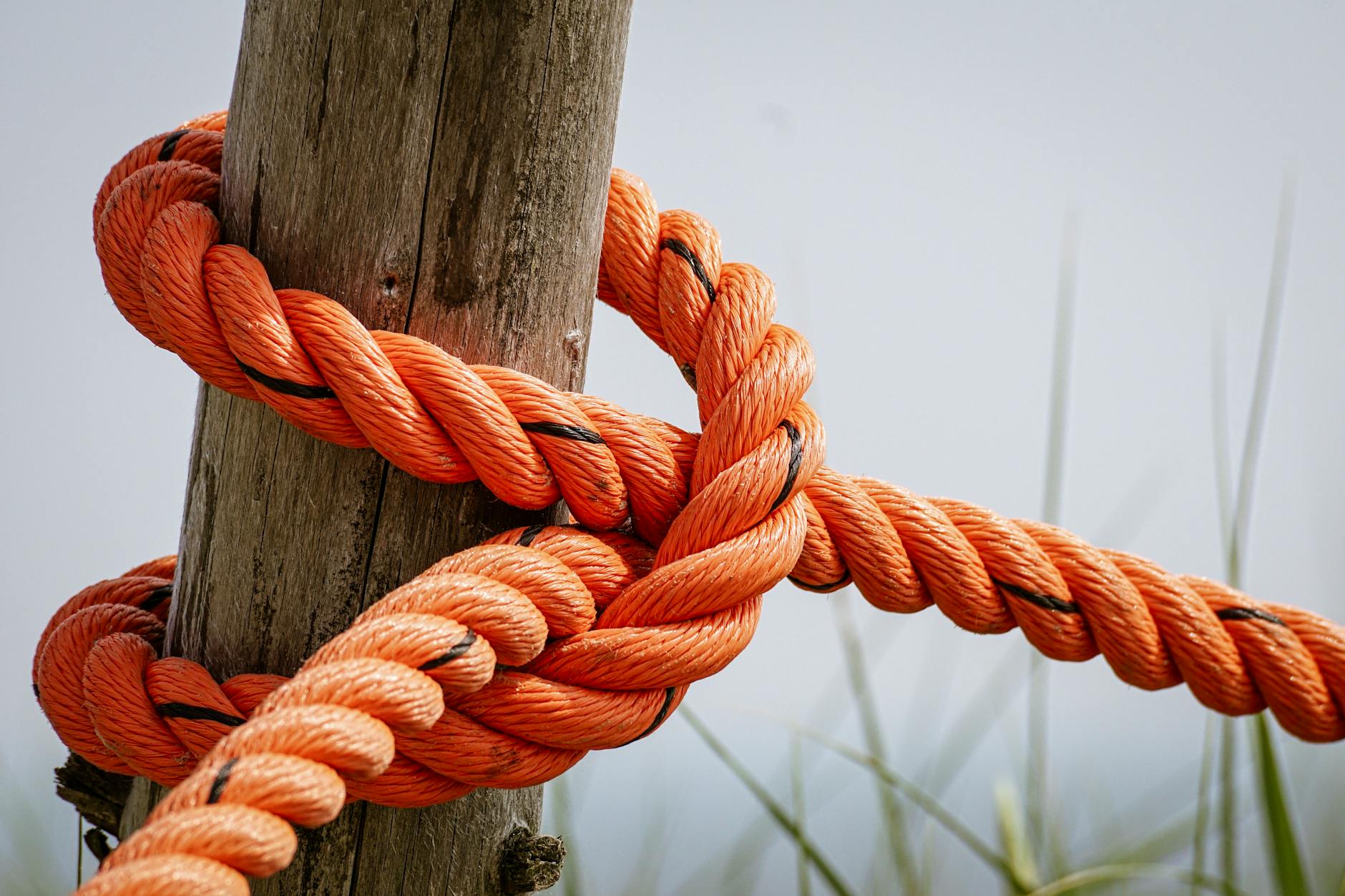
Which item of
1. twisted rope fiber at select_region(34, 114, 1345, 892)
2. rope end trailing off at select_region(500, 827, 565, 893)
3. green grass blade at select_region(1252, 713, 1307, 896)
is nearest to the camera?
twisted rope fiber at select_region(34, 114, 1345, 892)

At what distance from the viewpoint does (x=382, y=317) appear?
1.87 feet

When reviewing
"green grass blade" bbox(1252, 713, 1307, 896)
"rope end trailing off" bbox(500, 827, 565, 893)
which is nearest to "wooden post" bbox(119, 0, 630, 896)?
"rope end trailing off" bbox(500, 827, 565, 893)

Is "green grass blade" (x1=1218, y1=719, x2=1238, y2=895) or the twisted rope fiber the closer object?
the twisted rope fiber

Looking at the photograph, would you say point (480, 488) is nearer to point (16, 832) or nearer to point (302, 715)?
point (302, 715)

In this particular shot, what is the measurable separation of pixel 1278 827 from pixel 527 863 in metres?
0.66

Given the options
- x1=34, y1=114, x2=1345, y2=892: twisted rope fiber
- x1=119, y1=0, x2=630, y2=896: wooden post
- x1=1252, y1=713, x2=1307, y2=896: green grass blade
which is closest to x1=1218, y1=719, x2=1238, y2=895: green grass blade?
x1=1252, y1=713, x2=1307, y2=896: green grass blade

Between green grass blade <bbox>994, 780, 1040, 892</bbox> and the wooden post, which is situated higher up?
the wooden post

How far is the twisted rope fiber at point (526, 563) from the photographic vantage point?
48 cm

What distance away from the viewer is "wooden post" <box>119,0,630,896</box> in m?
0.54

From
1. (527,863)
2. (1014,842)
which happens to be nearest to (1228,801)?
(1014,842)

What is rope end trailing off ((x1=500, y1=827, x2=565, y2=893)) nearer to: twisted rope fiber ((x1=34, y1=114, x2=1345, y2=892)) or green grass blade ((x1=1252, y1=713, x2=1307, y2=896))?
twisted rope fiber ((x1=34, y1=114, x2=1345, y2=892))

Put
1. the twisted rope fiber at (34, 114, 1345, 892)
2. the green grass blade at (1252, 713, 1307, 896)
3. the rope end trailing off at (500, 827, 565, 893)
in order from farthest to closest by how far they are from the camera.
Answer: the green grass blade at (1252, 713, 1307, 896) < the rope end trailing off at (500, 827, 565, 893) < the twisted rope fiber at (34, 114, 1345, 892)

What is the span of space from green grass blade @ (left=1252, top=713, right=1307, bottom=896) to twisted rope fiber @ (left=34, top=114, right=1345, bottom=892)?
223 mm

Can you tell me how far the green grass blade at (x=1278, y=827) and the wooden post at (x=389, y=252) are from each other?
65 cm
